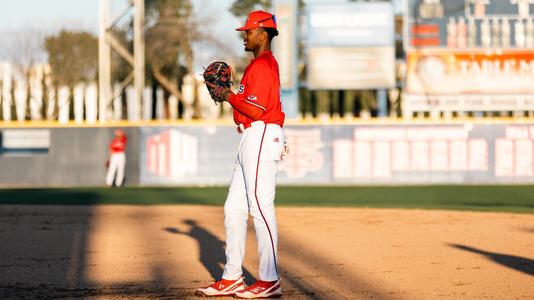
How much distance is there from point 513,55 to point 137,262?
18.9 meters

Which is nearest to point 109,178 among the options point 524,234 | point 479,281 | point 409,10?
point 409,10

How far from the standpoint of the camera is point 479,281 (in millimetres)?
7379

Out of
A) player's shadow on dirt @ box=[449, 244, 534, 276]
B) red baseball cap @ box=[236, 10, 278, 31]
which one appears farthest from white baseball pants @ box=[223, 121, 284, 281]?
player's shadow on dirt @ box=[449, 244, 534, 276]

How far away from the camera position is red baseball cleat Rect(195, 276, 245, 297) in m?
6.62

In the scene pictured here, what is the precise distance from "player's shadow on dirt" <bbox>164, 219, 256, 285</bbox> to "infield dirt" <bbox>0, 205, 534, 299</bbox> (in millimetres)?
10

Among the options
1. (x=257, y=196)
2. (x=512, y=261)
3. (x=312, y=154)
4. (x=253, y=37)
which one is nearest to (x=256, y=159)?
(x=257, y=196)

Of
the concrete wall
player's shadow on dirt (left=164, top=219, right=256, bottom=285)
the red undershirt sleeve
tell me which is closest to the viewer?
the red undershirt sleeve

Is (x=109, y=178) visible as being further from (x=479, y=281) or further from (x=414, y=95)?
(x=479, y=281)

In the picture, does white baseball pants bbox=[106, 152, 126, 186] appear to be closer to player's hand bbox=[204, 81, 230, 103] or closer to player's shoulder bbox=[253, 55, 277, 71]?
player's hand bbox=[204, 81, 230, 103]

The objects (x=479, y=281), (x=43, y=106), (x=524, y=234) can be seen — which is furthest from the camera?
(x=43, y=106)

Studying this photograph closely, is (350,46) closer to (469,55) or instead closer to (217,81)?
(469,55)

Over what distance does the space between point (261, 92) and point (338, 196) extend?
14.2m

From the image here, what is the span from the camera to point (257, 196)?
21.4ft

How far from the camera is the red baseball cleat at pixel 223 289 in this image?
6621 millimetres
